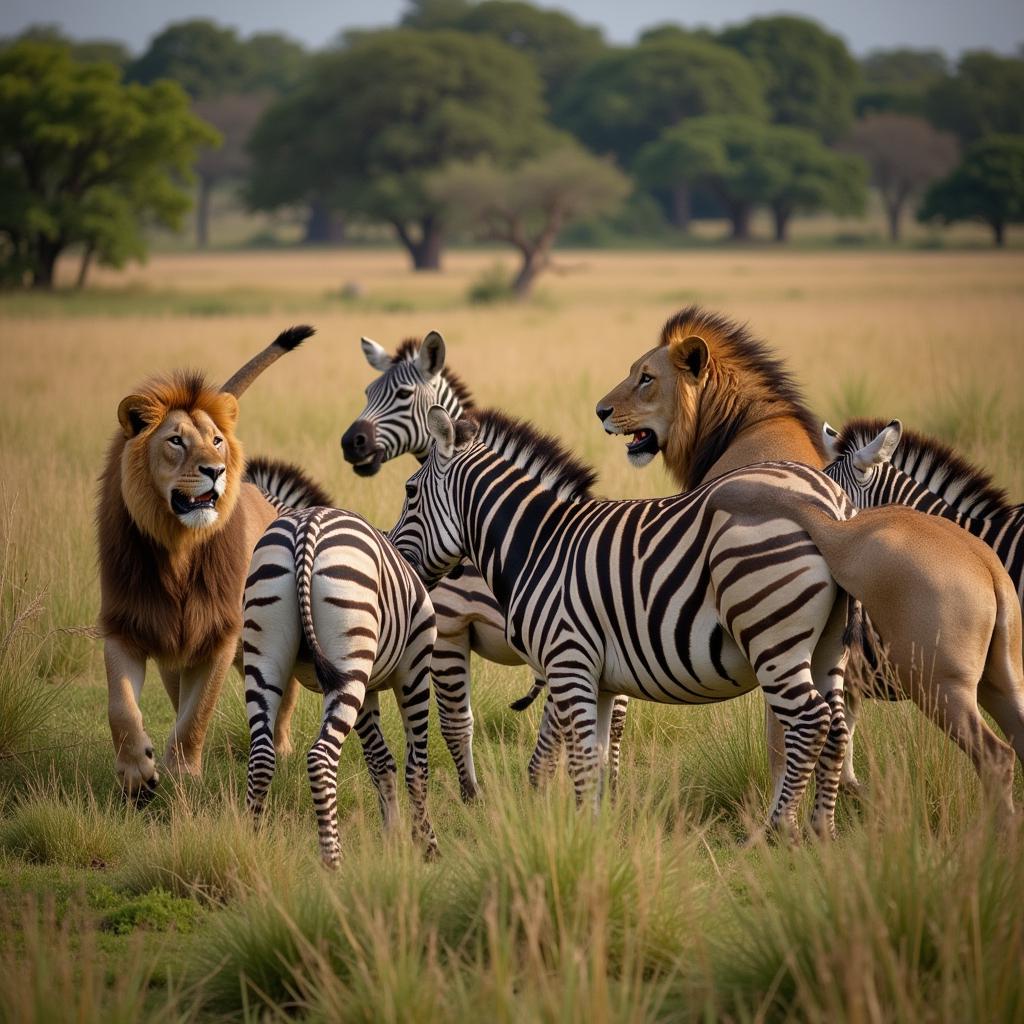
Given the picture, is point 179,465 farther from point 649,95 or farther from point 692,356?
point 649,95

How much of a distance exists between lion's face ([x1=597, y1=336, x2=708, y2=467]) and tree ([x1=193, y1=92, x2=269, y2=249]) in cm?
8848

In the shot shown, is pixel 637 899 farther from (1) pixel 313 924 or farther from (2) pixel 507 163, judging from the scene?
(2) pixel 507 163

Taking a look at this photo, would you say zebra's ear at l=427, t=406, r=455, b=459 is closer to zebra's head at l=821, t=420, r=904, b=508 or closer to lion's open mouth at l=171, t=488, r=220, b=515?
lion's open mouth at l=171, t=488, r=220, b=515

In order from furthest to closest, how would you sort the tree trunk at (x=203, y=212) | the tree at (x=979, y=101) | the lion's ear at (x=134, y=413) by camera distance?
the tree at (x=979, y=101), the tree trunk at (x=203, y=212), the lion's ear at (x=134, y=413)

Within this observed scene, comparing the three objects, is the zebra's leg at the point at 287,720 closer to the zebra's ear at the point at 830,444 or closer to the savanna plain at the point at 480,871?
the savanna plain at the point at 480,871

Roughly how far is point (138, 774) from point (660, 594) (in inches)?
98.8

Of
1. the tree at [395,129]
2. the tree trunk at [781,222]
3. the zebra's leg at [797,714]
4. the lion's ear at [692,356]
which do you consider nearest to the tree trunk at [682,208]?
the tree trunk at [781,222]

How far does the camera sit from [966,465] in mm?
6207

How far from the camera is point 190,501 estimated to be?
587 cm

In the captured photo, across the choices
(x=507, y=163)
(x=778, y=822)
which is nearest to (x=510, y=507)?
(x=778, y=822)

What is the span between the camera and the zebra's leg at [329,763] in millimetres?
4832

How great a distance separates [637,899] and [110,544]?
3.38 m

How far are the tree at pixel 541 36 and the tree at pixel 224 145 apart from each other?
20.0 meters

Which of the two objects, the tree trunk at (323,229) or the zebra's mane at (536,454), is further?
the tree trunk at (323,229)
